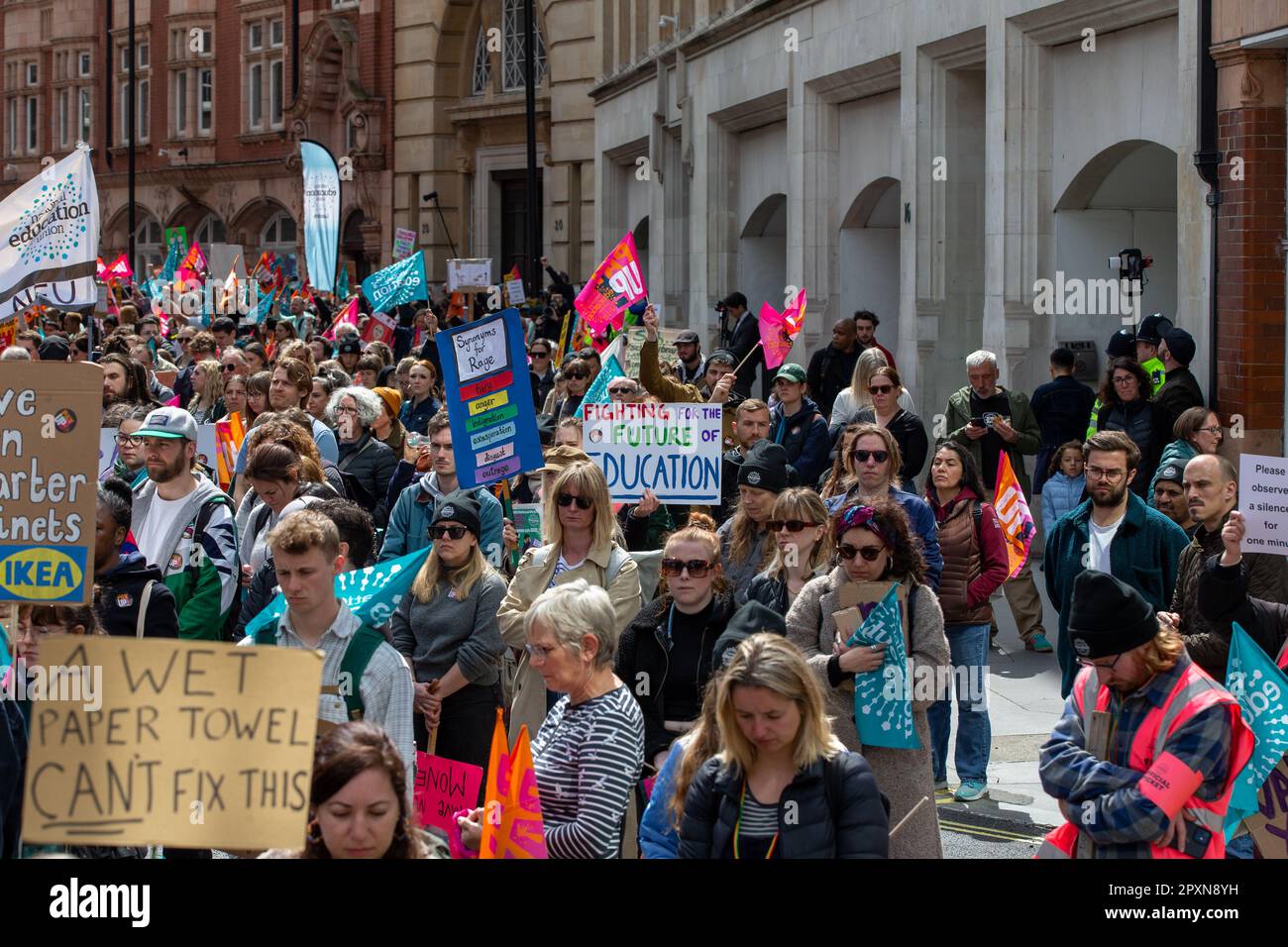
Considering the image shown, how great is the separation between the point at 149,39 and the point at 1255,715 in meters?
52.6

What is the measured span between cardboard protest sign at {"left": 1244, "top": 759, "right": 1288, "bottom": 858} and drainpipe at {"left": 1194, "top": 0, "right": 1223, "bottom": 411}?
7984 mm

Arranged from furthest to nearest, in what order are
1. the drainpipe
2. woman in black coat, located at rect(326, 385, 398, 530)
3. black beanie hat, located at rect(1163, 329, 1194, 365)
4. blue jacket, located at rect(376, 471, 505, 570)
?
the drainpipe < black beanie hat, located at rect(1163, 329, 1194, 365) < woman in black coat, located at rect(326, 385, 398, 530) < blue jacket, located at rect(376, 471, 505, 570)

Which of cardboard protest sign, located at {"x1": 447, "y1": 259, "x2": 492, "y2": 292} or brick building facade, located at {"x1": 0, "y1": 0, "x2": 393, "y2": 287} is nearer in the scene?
cardboard protest sign, located at {"x1": 447, "y1": 259, "x2": 492, "y2": 292}

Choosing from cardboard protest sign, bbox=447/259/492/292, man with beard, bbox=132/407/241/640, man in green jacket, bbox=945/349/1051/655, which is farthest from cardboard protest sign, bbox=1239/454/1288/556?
cardboard protest sign, bbox=447/259/492/292

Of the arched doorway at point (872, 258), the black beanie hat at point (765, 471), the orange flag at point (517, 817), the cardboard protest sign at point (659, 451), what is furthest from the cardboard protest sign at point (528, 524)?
the arched doorway at point (872, 258)

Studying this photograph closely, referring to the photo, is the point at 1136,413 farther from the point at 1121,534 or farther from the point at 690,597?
the point at 690,597

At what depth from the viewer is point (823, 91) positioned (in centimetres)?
2148

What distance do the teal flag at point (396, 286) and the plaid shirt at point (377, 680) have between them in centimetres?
1723

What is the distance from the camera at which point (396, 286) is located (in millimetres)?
22984

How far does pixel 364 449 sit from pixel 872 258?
38.4 feet

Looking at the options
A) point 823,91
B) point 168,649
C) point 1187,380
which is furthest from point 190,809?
point 823,91

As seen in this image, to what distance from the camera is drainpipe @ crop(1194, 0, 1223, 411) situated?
13336 millimetres

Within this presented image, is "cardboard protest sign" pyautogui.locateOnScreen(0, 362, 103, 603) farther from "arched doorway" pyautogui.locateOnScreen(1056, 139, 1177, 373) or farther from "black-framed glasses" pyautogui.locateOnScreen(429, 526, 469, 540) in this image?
"arched doorway" pyautogui.locateOnScreen(1056, 139, 1177, 373)
